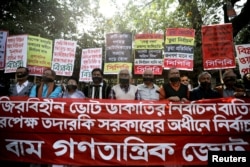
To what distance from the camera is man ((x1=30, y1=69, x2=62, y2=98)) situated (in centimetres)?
554

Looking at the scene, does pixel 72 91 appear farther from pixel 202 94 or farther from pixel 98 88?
pixel 202 94

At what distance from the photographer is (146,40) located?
841cm

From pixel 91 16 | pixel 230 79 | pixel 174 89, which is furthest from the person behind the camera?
pixel 91 16

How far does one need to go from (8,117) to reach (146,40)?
4.45 metres

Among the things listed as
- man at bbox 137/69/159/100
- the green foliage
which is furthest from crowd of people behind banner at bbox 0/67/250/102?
the green foliage

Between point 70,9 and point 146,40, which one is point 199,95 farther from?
point 70,9

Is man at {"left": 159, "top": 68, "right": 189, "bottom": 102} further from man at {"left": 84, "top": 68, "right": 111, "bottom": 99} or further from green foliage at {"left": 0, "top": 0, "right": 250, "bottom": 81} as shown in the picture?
green foliage at {"left": 0, "top": 0, "right": 250, "bottom": 81}

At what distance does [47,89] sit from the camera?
563cm

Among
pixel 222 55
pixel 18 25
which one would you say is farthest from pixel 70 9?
pixel 222 55

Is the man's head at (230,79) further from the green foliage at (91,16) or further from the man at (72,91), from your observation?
the green foliage at (91,16)

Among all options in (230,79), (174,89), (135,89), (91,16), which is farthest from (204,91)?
(91,16)

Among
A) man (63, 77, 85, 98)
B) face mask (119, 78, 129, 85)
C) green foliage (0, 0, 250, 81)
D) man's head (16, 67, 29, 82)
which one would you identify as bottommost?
man (63, 77, 85, 98)

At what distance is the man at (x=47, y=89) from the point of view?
5.54 metres

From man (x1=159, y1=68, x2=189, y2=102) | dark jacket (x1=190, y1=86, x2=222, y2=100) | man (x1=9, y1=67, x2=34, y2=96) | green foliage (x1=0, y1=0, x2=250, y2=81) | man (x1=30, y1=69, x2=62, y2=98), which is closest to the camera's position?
man (x1=159, y1=68, x2=189, y2=102)
